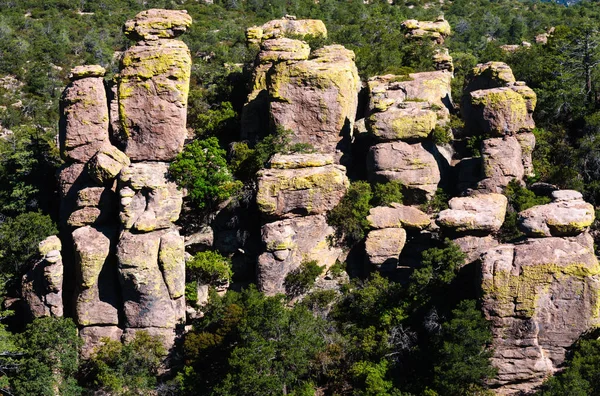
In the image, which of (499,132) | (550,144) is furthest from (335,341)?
(550,144)

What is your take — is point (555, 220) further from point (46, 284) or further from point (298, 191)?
point (46, 284)

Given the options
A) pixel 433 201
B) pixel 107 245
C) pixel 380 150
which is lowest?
pixel 107 245

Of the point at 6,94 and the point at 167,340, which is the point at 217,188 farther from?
the point at 6,94

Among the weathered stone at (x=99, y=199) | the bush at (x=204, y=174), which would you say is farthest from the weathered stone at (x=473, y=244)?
the weathered stone at (x=99, y=199)

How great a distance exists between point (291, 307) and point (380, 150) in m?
9.74

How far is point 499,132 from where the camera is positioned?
36.5m

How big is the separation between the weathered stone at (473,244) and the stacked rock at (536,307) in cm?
379

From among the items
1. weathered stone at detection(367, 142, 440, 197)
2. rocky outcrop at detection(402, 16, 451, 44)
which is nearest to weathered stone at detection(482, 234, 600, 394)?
weathered stone at detection(367, 142, 440, 197)

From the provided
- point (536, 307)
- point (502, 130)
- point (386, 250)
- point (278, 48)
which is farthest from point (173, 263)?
point (502, 130)

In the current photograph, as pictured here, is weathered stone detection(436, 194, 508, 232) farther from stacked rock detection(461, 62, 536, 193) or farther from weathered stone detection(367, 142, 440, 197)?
weathered stone detection(367, 142, 440, 197)

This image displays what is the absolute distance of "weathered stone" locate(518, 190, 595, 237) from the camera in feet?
90.7

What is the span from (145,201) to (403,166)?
1356cm

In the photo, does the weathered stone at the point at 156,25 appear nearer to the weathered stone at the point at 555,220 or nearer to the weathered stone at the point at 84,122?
the weathered stone at the point at 84,122

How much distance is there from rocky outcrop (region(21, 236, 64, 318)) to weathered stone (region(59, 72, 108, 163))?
5159 millimetres
